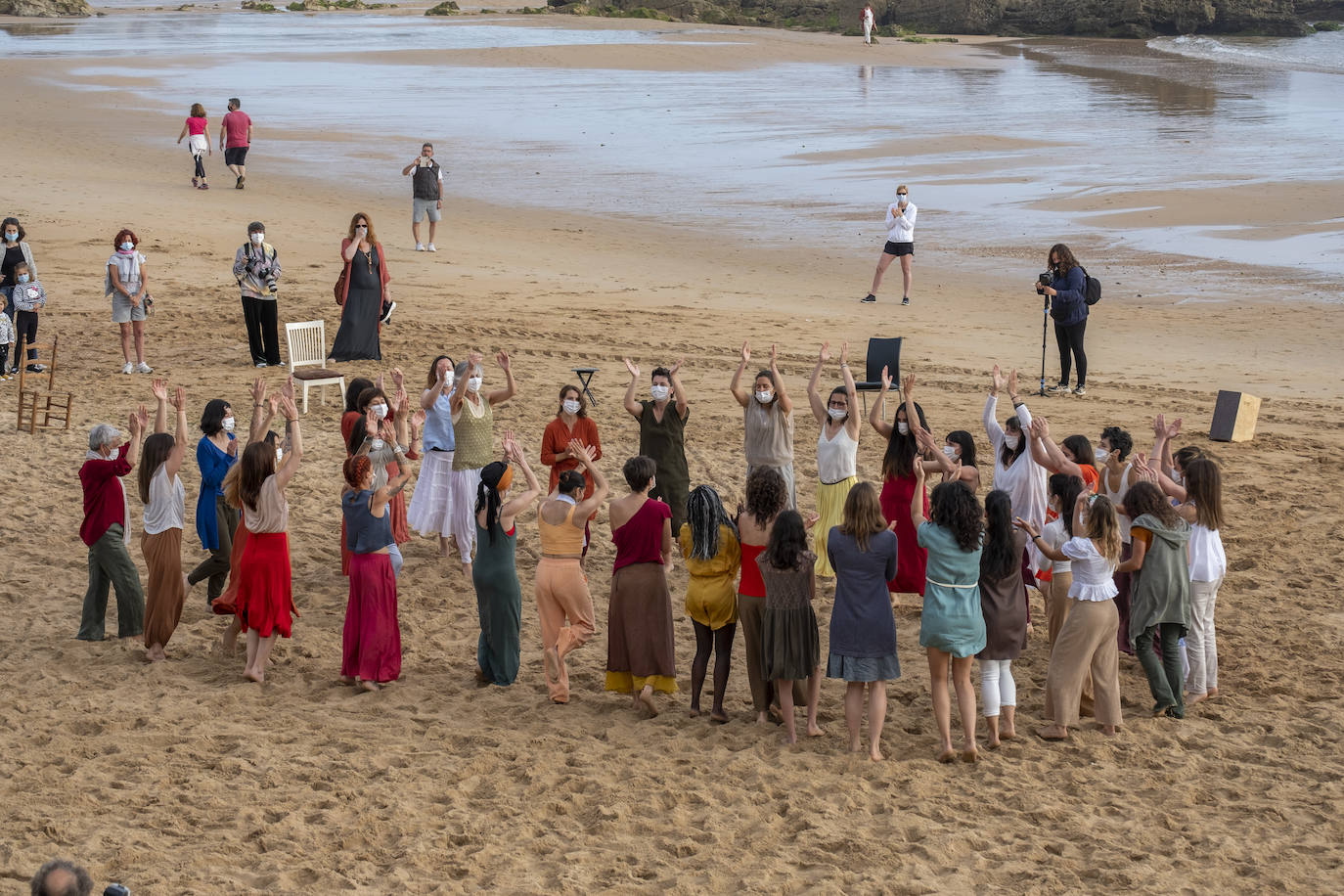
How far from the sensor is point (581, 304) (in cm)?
1938

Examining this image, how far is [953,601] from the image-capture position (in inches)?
318

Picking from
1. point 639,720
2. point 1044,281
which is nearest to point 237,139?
point 1044,281

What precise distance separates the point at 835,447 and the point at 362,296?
776 centimetres

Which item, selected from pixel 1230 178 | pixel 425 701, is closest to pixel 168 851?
pixel 425 701

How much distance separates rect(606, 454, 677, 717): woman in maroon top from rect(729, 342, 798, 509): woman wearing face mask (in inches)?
80.4

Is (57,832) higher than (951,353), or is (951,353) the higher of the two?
(951,353)

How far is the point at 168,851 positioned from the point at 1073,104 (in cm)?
3651

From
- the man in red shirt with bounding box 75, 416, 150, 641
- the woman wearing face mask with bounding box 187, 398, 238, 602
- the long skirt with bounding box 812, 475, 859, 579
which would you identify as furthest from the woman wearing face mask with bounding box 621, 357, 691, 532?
the man in red shirt with bounding box 75, 416, 150, 641

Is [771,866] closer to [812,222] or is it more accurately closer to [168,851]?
[168,851]

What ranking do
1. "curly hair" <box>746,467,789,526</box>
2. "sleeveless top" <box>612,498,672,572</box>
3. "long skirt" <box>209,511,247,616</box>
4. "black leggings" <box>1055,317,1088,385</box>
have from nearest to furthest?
"curly hair" <box>746,467,789,526</box>, "sleeveless top" <box>612,498,672,572</box>, "long skirt" <box>209,511,247,616</box>, "black leggings" <box>1055,317,1088,385</box>

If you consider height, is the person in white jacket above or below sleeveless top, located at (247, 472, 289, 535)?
above

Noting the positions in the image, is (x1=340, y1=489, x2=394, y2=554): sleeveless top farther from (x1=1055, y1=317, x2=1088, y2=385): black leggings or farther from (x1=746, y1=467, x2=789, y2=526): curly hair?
(x1=1055, y1=317, x2=1088, y2=385): black leggings

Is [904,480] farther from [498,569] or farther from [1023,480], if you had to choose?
Answer: [498,569]

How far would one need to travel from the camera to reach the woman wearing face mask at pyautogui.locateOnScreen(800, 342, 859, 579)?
10305 mm
